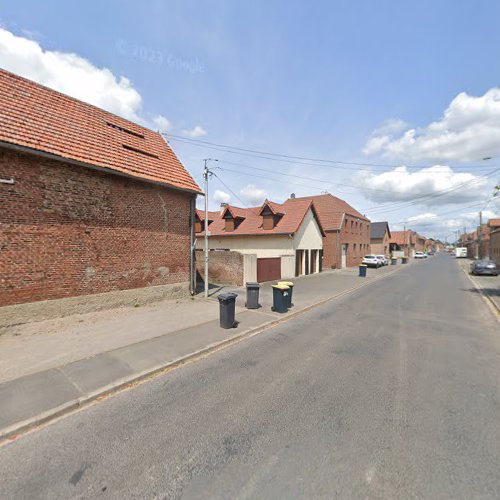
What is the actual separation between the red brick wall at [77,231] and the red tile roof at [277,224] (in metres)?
11.1

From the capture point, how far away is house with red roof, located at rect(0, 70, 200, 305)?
22.2 feet

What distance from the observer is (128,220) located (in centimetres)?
902

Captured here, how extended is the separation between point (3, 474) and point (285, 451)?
9.70 feet

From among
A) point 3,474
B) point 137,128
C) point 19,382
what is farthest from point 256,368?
point 137,128

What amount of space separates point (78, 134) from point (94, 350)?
7.26 metres

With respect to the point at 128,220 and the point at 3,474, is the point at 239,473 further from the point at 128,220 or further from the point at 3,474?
the point at 128,220

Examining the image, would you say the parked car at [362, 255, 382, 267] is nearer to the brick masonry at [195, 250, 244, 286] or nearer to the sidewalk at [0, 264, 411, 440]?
the brick masonry at [195, 250, 244, 286]

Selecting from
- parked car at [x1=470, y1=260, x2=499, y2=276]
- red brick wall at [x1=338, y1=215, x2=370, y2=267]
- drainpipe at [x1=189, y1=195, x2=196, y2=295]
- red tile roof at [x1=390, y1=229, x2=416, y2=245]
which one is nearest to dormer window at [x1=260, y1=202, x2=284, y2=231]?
drainpipe at [x1=189, y1=195, x2=196, y2=295]

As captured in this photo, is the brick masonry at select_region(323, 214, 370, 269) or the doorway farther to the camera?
the doorway

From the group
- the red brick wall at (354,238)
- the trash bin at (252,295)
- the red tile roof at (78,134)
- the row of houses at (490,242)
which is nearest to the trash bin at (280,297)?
the trash bin at (252,295)

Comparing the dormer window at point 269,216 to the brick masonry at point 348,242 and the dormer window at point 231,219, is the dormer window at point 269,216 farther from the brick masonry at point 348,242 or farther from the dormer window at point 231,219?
the brick masonry at point 348,242

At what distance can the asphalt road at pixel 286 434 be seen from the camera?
2.44 m

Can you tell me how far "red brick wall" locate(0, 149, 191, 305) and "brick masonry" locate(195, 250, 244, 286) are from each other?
531 cm

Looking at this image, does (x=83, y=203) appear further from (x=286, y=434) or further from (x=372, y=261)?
(x=372, y=261)
